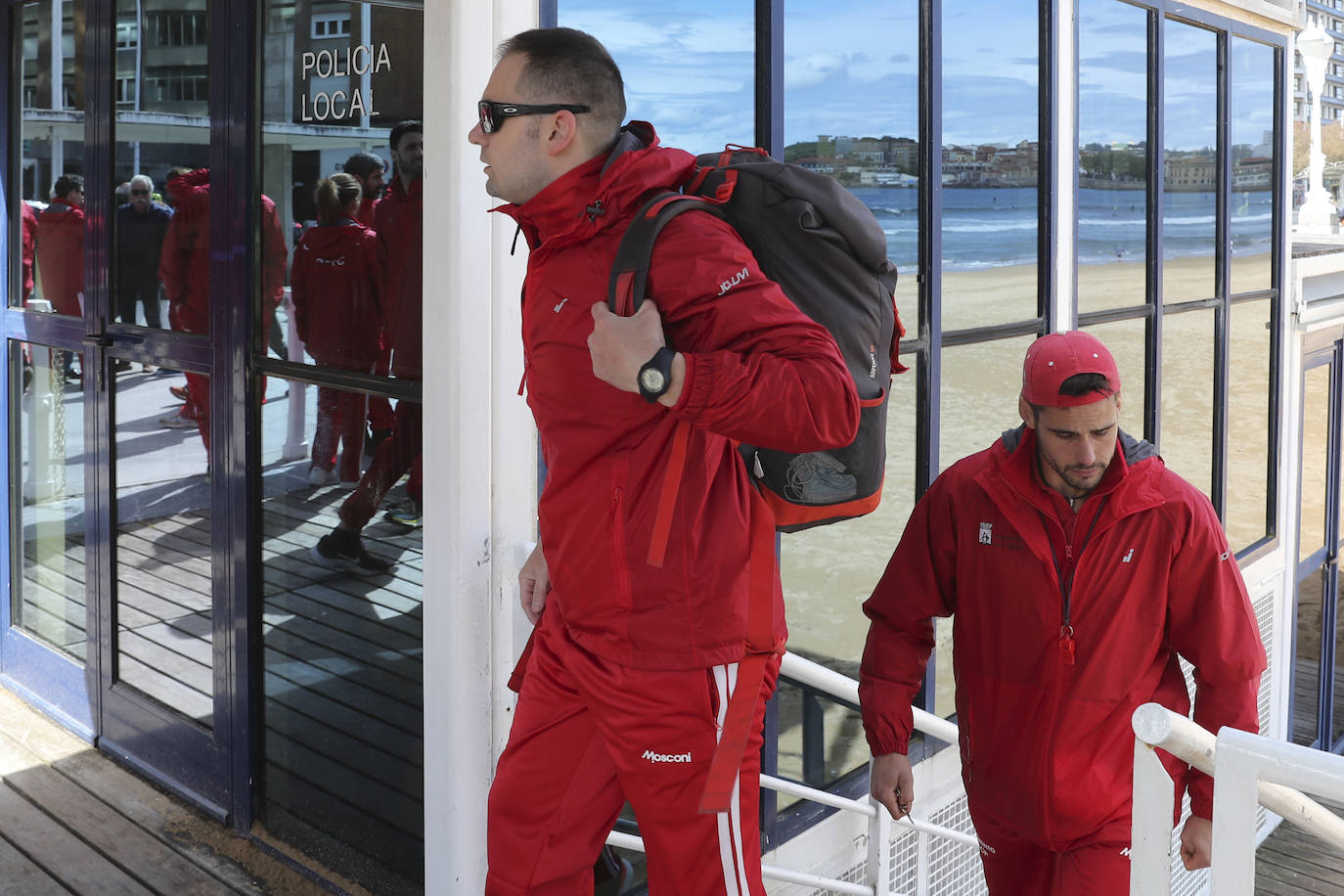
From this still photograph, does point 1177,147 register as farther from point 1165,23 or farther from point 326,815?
point 326,815

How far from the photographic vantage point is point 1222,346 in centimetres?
763

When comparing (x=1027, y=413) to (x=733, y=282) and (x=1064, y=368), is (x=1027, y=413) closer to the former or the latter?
(x=1064, y=368)

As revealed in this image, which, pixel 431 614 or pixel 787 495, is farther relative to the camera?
pixel 431 614

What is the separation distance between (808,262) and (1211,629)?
1222 mm

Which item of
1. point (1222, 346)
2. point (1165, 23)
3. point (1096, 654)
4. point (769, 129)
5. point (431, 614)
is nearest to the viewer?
point (1096, 654)

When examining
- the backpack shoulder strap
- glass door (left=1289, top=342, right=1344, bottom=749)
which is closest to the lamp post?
glass door (left=1289, top=342, right=1344, bottom=749)

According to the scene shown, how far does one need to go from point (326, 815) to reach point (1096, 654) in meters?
1.95

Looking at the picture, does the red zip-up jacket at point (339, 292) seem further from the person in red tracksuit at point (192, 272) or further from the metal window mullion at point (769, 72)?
the metal window mullion at point (769, 72)

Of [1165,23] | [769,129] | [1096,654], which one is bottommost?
[1096,654]

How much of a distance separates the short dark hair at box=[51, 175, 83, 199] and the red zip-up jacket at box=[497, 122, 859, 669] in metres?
2.68

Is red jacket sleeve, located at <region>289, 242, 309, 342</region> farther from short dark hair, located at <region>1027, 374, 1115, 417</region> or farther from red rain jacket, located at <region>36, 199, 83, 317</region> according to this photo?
short dark hair, located at <region>1027, 374, 1115, 417</region>

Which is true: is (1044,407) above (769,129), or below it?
below

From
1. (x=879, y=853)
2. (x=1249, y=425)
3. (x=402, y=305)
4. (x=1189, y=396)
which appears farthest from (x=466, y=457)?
(x=1249, y=425)

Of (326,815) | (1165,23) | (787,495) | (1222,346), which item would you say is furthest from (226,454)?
(1222,346)
